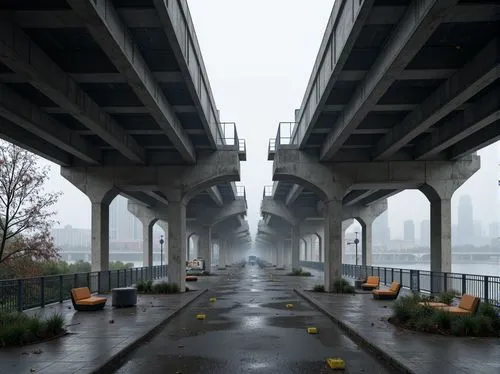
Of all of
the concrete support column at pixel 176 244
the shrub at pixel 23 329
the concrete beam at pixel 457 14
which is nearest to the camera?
the concrete beam at pixel 457 14

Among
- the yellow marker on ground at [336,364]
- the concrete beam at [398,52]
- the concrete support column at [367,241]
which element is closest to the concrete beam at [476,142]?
the concrete beam at [398,52]

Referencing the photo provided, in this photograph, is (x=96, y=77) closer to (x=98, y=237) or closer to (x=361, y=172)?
(x=361, y=172)

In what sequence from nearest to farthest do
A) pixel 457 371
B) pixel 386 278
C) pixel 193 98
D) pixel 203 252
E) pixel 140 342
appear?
pixel 457 371 → pixel 140 342 → pixel 193 98 → pixel 386 278 → pixel 203 252

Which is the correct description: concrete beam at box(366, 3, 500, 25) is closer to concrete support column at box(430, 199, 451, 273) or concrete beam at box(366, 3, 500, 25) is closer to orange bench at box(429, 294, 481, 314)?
orange bench at box(429, 294, 481, 314)

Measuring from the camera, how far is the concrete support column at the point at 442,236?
101 ft

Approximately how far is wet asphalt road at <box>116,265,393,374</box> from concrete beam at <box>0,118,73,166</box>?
972 centimetres

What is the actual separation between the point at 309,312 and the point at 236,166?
1206cm

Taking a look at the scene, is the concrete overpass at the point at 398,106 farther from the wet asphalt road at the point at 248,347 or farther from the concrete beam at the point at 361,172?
the wet asphalt road at the point at 248,347

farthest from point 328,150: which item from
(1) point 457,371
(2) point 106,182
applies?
(1) point 457,371

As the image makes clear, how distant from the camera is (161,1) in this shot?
1195 cm

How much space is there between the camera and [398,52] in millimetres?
13391

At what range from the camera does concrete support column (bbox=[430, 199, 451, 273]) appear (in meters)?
30.8

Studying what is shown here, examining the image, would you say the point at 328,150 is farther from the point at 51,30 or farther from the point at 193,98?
the point at 51,30

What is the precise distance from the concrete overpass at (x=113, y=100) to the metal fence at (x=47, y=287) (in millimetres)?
3239
